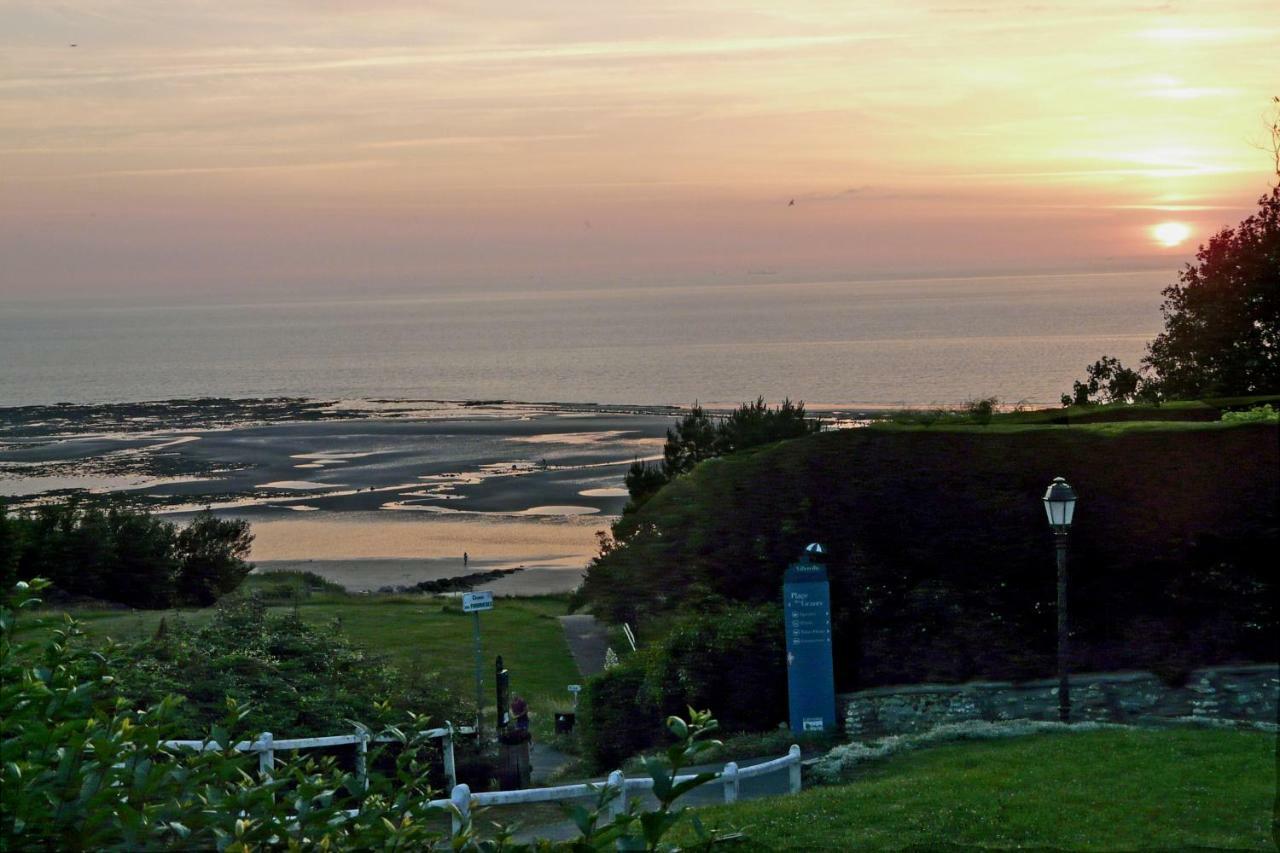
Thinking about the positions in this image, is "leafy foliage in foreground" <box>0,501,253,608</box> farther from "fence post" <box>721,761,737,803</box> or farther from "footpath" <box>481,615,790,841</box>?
"fence post" <box>721,761,737,803</box>

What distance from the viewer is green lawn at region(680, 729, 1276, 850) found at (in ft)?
27.1

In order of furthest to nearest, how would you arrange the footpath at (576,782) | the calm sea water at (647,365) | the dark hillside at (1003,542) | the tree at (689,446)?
the calm sea water at (647,365)
the tree at (689,446)
the dark hillside at (1003,542)
the footpath at (576,782)

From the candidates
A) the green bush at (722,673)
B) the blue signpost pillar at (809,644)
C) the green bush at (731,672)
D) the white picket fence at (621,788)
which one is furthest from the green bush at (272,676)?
the blue signpost pillar at (809,644)

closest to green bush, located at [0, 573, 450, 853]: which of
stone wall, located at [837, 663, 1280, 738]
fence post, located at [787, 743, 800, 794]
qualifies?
fence post, located at [787, 743, 800, 794]

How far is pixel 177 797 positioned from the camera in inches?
162

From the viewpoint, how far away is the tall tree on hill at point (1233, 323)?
2715cm

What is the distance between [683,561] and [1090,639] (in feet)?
15.7

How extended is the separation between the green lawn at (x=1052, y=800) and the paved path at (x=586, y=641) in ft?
50.4

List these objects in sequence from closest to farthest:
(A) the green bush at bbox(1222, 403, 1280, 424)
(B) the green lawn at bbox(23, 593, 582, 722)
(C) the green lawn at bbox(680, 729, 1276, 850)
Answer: (C) the green lawn at bbox(680, 729, 1276, 850)
(A) the green bush at bbox(1222, 403, 1280, 424)
(B) the green lawn at bbox(23, 593, 582, 722)

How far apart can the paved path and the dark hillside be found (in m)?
11.5

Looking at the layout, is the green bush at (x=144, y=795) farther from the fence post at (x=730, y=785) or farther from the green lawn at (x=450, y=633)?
the green lawn at (x=450, y=633)

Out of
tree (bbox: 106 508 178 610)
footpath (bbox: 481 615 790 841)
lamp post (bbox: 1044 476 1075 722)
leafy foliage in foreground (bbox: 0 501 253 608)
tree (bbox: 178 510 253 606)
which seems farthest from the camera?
tree (bbox: 178 510 253 606)

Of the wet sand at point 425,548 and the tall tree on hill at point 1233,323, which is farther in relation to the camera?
the wet sand at point 425,548

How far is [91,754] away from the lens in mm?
4250
